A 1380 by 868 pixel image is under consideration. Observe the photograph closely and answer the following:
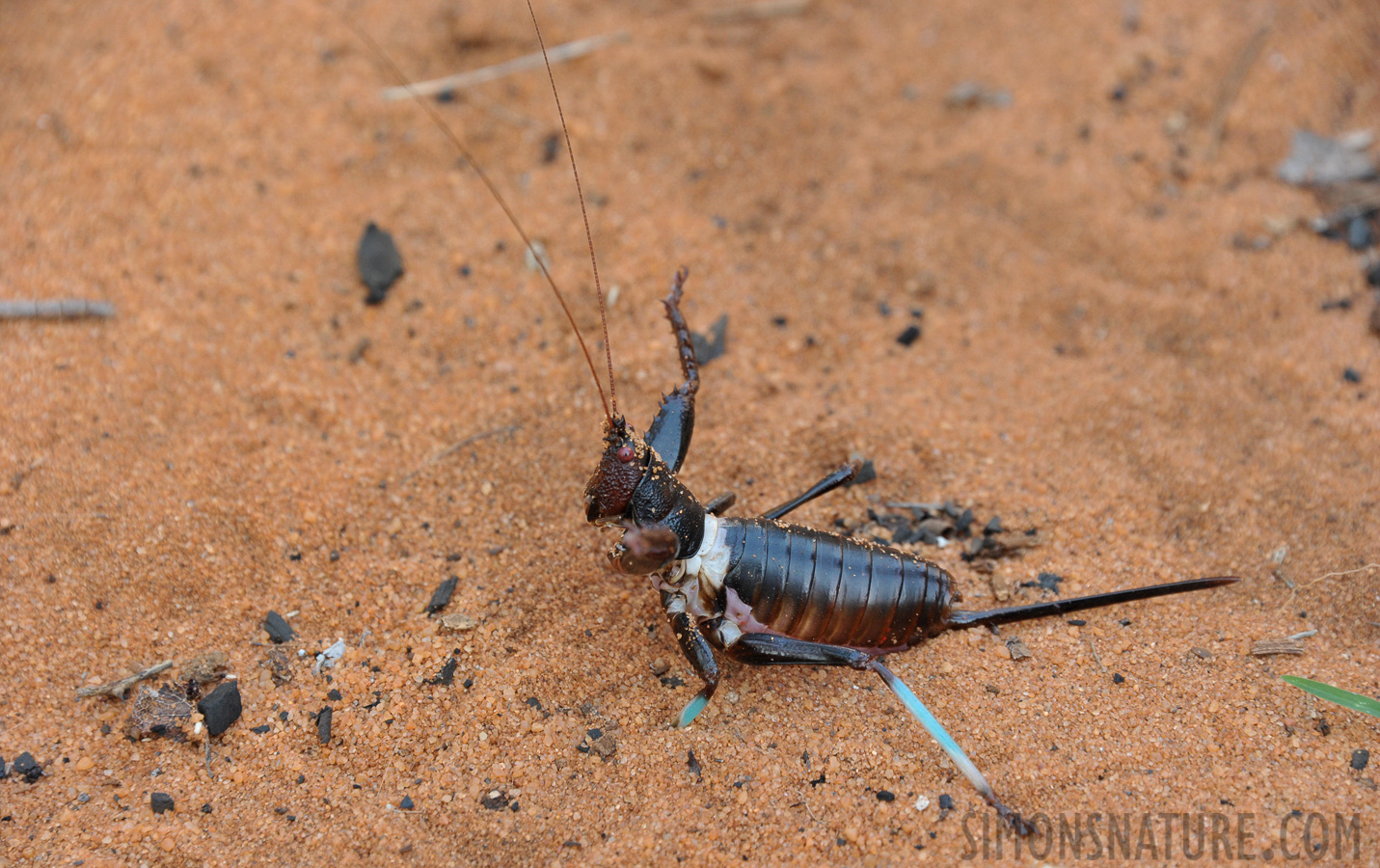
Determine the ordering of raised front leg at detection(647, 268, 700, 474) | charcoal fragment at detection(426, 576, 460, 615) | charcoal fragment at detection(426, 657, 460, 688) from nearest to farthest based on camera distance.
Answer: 1. charcoal fragment at detection(426, 657, 460, 688)
2. charcoal fragment at detection(426, 576, 460, 615)
3. raised front leg at detection(647, 268, 700, 474)

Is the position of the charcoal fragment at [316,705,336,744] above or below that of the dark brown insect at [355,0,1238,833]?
below

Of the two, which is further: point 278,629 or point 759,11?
point 759,11

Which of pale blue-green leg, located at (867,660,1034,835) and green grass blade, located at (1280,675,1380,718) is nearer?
pale blue-green leg, located at (867,660,1034,835)

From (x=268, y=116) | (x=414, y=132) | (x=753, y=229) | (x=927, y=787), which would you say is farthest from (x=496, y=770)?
(x=268, y=116)

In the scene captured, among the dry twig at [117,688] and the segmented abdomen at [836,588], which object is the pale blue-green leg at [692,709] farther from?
the dry twig at [117,688]

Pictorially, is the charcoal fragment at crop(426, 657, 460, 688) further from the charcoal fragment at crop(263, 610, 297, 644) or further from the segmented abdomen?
the segmented abdomen

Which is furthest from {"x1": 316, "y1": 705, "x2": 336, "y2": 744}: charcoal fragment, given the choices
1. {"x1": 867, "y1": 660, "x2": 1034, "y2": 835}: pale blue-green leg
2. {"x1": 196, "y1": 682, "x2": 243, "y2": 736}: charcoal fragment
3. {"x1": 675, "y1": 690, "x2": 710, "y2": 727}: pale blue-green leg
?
{"x1": 867, "y1": 660, "x2": 1034, "y2": 835}: pale blue-green leg

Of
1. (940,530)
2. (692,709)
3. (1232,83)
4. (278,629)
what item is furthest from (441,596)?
(1232,83)

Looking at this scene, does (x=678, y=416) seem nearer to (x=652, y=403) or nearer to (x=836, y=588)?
(x=652, y=403)
